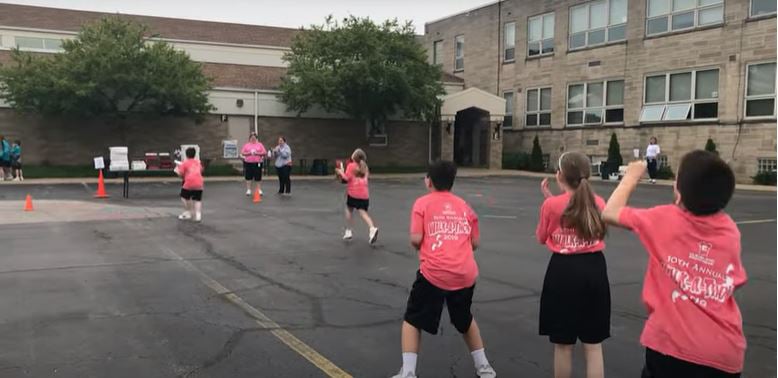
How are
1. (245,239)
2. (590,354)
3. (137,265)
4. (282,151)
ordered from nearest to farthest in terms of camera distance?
(590,354) → (137,265) → (245,239) → (282,151)

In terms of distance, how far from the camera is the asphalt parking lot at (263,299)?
4.66m

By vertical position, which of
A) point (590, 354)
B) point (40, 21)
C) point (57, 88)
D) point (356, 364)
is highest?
point (40, 21)

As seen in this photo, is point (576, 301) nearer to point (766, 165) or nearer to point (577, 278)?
point (577, 278)

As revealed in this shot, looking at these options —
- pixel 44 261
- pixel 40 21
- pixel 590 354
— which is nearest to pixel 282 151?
pixel 44 261

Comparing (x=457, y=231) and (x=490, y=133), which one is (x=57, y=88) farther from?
(x=457, y=231)

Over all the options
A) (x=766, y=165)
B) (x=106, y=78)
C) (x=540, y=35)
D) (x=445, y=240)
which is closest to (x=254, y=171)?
(x=106, y=78)

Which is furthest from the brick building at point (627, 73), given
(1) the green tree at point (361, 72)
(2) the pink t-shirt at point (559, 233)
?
(2) the pink t-shirt at point (559, 233)

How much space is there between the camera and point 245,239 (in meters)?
10.3

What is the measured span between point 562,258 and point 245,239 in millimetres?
7357

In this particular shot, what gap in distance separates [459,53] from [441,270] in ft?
125

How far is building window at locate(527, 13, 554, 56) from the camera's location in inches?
1348

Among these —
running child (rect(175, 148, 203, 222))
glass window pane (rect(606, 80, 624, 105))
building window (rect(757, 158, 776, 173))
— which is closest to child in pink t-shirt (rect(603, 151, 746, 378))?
running child (rect(175, 148, 203, 222))

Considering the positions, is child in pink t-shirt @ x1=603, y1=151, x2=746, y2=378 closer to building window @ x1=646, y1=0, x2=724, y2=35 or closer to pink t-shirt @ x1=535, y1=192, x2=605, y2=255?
pink t-shirt @ x1=535, y1=192, x2=605, y2=255

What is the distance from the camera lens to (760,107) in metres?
25.2
